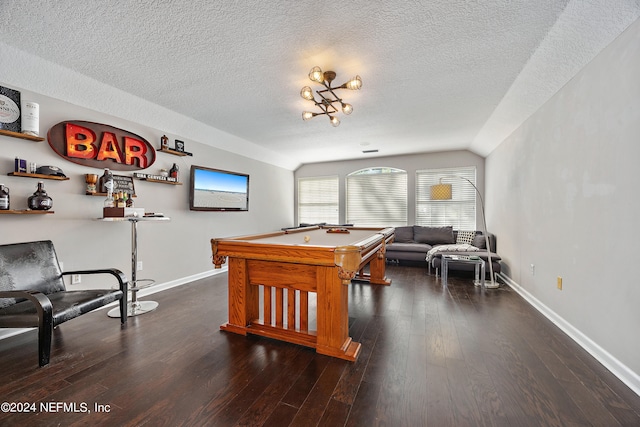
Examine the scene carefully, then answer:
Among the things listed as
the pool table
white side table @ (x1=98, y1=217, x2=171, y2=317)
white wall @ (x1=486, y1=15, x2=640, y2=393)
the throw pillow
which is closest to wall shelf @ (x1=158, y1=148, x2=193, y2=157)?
white side table @ (x1=98, y1=217, x2=171, y2=317)

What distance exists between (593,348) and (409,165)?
481 centimetres

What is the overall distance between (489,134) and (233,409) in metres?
5.12

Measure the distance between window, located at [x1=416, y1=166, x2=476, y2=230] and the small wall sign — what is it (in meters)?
5.43

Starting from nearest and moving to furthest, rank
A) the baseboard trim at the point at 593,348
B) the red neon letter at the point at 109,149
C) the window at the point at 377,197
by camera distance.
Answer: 1. the baseboard trim at the point at 593,348
2. the red neon letter at the point at 109,149
3. the window at the point at 377,197

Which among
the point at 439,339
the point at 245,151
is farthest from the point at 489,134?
the point at 245,151

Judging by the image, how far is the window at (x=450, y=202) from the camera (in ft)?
19.2

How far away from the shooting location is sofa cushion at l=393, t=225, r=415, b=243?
19.4ft

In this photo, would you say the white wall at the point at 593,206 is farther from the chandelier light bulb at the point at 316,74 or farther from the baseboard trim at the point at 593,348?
the chandelier light bulb at the point at 316,74

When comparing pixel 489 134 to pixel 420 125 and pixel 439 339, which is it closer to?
pixel 420 125

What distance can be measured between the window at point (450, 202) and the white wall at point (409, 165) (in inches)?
3.8

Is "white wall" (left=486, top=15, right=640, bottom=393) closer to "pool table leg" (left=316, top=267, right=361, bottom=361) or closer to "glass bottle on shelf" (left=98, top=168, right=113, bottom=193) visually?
"pool table leg" (left=316, top=267, right=361, bottom=361)

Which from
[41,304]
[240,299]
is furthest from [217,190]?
[41,304]

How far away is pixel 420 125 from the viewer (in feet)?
14.0

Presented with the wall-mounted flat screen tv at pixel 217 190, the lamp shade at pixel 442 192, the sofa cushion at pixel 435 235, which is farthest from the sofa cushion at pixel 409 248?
the wall-mounted flat screen tv at pixel 217 190
